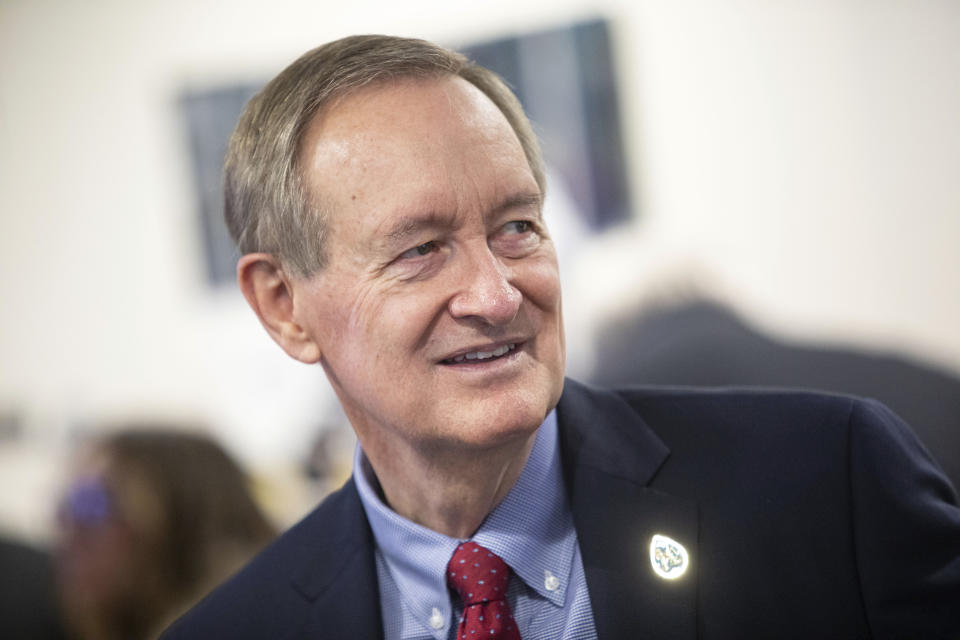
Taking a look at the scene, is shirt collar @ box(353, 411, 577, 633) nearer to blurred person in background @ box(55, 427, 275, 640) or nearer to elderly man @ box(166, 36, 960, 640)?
elderly man @ box(166, 36, 960, 640)

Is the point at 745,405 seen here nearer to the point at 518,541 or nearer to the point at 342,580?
the point at 518,541

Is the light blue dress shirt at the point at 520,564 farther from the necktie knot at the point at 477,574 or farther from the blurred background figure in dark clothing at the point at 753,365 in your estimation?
the blurred background figure in dark clothing at the point at 753,365

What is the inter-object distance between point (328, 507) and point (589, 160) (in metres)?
2.27

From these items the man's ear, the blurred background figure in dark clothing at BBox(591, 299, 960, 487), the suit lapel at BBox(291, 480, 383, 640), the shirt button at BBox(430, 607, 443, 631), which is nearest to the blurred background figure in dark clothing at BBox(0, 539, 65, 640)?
the blurred background figure in dark clothing at BBox(591, 299, 960, 487)

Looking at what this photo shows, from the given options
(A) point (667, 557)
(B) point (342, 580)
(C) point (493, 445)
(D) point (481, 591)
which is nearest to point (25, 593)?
(B) point (342, 580)

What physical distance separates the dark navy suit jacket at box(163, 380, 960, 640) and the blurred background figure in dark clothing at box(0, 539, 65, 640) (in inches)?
115

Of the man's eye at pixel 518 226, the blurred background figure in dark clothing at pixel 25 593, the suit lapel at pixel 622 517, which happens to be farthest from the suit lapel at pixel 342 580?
the blurred background figure in dark clothing at pixel 25 593

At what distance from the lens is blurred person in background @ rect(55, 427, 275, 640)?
3.13 m

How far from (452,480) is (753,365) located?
7.25 ft

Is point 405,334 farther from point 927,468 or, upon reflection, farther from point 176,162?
point 176,162

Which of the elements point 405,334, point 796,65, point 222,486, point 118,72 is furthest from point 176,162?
point 405,334

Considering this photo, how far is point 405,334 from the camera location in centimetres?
159

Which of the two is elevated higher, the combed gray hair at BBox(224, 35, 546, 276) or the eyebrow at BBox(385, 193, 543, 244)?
the combed gray hair at BBox(224, 35, 546, 276)

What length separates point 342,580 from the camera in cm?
180
